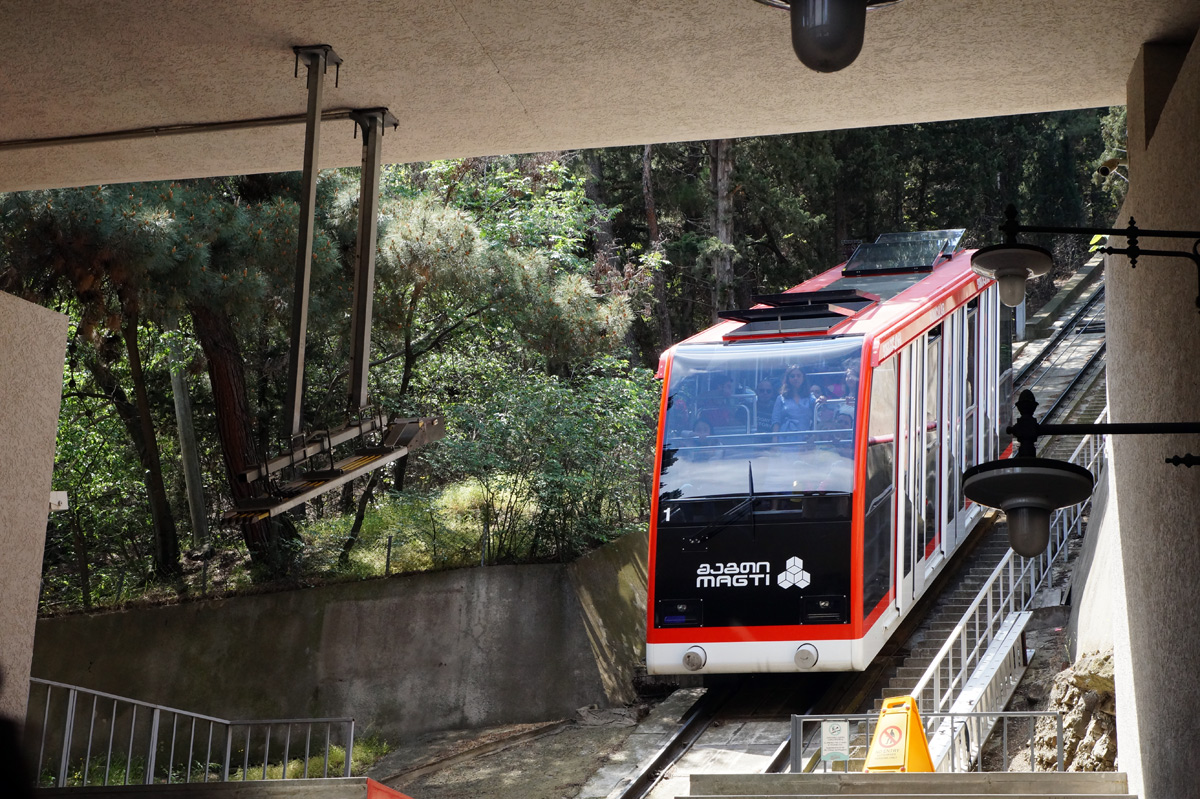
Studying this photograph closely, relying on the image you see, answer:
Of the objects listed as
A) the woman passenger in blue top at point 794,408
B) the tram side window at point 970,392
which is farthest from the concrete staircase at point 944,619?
the woman passenger in blue top at point 794,408

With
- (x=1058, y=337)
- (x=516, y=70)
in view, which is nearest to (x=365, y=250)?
(x=516, y=70)

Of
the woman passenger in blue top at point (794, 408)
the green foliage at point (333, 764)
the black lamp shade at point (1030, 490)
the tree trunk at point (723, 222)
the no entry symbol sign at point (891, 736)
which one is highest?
the tree trunk at point (723, 222)

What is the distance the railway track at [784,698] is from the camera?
11.7 metres

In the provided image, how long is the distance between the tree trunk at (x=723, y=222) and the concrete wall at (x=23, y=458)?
20587mm

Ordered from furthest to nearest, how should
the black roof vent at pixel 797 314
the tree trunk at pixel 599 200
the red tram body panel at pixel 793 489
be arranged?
the tree trunk at pixel 599 200
the black roof vent at pixel 797 314
the red tram body panel at pixel 793 489

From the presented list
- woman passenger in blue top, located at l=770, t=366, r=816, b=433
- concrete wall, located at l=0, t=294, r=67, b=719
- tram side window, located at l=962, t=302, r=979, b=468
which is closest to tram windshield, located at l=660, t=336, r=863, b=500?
woman passenger in blue top, located at l=770, t=366, r=816, b=433

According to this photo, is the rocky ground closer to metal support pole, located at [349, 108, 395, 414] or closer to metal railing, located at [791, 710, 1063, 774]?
metal railing, located at [791, 710, 1063, 774]

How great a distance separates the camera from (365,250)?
6.89 meters

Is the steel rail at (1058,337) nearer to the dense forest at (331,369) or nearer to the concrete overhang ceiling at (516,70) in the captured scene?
the dense forest at (331,369)

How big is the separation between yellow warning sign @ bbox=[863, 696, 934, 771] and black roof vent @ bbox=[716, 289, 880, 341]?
178 inches

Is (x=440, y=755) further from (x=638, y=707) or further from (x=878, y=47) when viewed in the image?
(x=878, y=47)

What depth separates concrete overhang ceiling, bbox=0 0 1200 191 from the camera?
5.70m

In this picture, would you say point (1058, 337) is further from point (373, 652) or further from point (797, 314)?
point (373, 652)

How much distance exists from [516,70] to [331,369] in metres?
14.0
